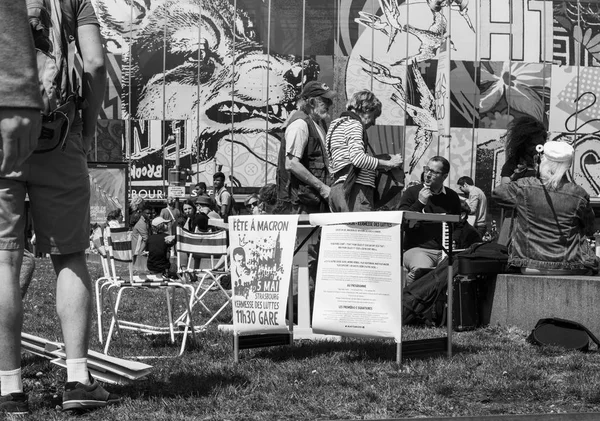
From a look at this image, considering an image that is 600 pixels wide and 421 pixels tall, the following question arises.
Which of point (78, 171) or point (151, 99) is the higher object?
point (151, 99)

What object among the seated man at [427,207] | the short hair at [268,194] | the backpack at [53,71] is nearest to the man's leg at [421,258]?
the seated man at [427,207]

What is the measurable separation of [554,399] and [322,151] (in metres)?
4.06

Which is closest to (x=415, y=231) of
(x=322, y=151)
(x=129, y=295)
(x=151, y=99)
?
(x=322, y=151)

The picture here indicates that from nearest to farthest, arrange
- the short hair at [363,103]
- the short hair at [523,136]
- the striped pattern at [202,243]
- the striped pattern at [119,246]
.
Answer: the striped pattern at [119,246] < the short hair at [363,103] < the short hair at [523,136] < the striped pattern at [202,243]

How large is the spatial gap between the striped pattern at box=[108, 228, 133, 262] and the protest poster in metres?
1.51

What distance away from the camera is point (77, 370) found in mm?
4566

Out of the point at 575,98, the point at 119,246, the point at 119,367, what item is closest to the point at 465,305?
the point at 119,246

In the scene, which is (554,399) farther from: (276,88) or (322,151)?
(276,88)

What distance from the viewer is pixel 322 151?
8.76m

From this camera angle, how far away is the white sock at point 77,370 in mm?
4562

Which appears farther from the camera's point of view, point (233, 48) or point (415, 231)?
point (233, 48)

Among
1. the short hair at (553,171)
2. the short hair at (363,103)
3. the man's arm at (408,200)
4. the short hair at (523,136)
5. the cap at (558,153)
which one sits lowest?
the man's arm at (408,200)

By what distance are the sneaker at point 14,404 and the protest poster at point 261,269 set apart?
7.81ft

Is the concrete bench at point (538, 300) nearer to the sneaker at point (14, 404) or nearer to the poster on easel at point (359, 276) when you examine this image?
the poster on easel at point (359, 276)
